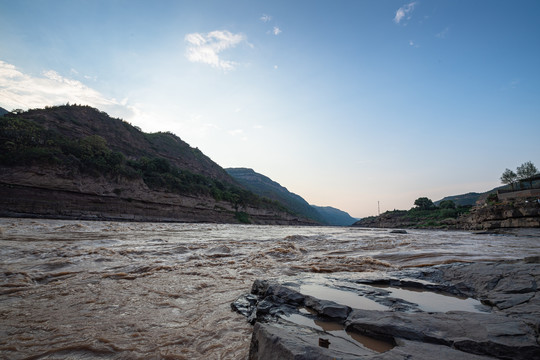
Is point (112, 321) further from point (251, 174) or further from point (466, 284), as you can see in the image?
point (251, 174)

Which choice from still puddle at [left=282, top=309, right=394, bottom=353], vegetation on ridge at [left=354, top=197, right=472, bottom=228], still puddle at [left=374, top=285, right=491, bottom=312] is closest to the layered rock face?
vegetation on ridge at [left=354, top=197, right=472, bottom=228]

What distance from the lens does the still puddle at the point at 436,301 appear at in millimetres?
2619

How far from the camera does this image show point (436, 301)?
9.48 ft

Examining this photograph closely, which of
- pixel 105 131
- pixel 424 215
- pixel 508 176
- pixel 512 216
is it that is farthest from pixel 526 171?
pixel 105 131

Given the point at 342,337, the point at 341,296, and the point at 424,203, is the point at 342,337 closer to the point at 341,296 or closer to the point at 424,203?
the point at 341,296

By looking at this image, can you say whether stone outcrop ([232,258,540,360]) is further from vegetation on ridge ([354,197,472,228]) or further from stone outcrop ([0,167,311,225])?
vegetation on ridge ([354,197,472,228])

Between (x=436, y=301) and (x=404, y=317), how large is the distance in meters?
1.16

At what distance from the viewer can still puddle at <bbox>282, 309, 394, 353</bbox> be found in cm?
174

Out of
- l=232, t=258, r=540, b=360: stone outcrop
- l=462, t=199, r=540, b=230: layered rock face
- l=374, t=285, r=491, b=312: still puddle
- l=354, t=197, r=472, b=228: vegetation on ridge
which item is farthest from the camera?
l=354, t=197, r=472, b=228: vegetation on ridge

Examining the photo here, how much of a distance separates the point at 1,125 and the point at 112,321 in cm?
4029

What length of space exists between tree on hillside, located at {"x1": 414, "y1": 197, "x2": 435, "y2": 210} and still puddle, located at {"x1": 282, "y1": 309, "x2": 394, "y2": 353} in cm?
7894

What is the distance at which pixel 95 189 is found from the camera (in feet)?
97.1

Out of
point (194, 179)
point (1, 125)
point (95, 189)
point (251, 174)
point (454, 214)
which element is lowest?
point (454, 214)

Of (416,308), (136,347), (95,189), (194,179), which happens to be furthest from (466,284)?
(194,179)
